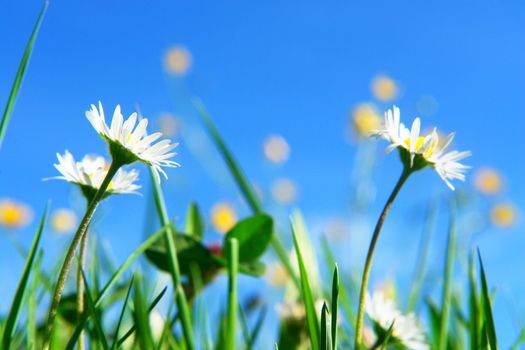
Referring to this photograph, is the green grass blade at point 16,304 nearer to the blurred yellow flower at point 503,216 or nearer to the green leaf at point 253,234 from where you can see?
the green leaf at point 253,234

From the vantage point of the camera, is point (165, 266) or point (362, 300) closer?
point (362, 300)

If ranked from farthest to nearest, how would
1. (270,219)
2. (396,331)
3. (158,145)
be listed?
(270,219)
(396,331)
(158,145)

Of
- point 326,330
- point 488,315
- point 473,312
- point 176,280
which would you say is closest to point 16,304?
point 176,280

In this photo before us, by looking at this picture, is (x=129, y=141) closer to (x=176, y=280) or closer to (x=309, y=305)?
(x=176, y=280)

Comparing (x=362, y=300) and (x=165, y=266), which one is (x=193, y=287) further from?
(x=362, y=300)

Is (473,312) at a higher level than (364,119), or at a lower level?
lower

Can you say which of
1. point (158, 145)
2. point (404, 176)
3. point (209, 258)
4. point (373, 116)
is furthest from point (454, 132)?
point (373, 116)

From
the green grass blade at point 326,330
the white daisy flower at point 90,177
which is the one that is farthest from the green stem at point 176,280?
the green grass blade at point 326,330
